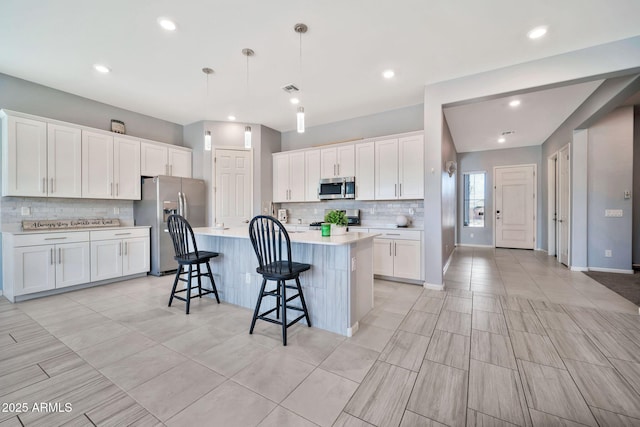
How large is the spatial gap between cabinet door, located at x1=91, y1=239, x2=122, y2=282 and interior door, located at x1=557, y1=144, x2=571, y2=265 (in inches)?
310

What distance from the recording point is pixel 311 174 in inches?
207

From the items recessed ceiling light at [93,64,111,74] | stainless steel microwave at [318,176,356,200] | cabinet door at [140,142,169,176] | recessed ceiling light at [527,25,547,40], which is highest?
recessed ceiling light at [93,64,111,74]

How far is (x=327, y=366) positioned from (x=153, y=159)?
4690 millimetres

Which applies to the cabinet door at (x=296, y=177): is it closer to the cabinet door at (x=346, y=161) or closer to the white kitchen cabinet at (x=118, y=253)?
the cabinet door at (x=346, y=161)

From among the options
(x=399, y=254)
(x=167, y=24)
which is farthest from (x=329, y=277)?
(x=167, y=24)

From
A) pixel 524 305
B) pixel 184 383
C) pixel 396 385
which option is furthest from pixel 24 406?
pixel 524 305

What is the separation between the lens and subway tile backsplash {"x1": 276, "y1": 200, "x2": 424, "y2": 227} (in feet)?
14.9

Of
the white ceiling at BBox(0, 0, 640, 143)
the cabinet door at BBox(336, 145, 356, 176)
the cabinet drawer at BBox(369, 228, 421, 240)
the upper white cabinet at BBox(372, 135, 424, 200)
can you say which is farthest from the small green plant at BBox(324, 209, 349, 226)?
the cabinet door at BBox(336, 145, 356, 176)

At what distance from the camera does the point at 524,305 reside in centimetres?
308

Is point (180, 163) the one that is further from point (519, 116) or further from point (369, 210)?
point (519, 116)

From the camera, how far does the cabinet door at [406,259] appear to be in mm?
3939

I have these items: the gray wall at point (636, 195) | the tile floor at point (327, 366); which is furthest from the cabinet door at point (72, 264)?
the gray wall at point (636, 195)

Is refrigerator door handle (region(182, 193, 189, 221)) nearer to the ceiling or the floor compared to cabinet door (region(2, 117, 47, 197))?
nearer to the floor

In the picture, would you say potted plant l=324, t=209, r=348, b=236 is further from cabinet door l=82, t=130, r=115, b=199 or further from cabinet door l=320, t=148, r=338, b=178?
cabinet door l=82, t=130, r=115, b=199
